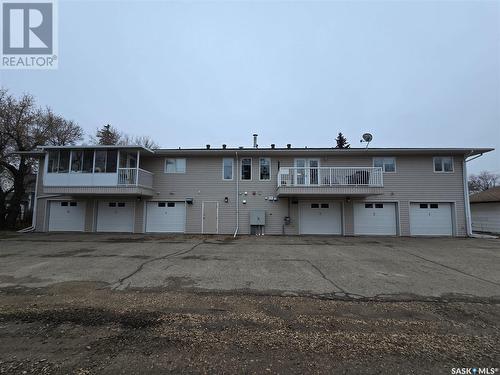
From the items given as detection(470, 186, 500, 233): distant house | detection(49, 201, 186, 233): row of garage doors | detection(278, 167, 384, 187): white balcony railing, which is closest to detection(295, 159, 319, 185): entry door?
detection(278, 167, 384, 187): white balcony railing

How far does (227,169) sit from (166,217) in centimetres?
483

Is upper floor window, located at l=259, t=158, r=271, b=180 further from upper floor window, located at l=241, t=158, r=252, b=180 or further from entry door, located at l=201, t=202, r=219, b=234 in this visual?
entry door, located at l=201, t=202, r=219, b=234

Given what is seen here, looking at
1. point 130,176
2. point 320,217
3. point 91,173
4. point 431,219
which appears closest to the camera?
point 91,173

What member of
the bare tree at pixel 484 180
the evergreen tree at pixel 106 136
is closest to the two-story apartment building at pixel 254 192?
the evergreen tree at pixel 106 136

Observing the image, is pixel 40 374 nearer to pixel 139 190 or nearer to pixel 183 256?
pixel 183 256

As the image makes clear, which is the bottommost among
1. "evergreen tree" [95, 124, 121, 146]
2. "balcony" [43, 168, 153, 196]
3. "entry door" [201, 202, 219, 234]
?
"entry door" [201, 202, 219, 234]

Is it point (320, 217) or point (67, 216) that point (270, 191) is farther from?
point (67, 216)

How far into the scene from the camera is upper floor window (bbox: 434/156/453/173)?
15836 millimetres

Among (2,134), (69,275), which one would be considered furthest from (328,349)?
(2,134)

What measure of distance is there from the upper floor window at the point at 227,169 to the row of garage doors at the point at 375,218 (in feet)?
15.7

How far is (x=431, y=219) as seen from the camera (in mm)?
15586

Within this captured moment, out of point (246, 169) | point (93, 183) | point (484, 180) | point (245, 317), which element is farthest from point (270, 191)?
point (484, 180)

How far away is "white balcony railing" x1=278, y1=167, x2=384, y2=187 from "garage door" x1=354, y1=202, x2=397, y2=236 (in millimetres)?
Result: 1779

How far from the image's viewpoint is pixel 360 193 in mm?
14445
